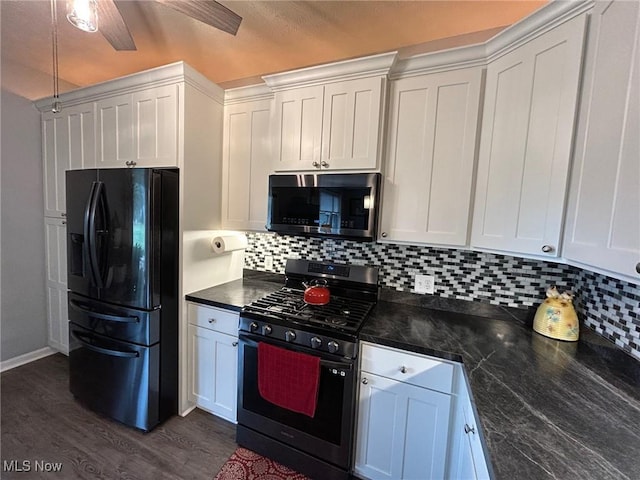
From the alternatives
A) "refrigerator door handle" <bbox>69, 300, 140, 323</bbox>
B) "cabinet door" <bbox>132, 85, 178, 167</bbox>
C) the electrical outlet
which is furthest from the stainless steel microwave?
"refrigerator door handle" <bbox>69, 300, 140, 323</bbox>

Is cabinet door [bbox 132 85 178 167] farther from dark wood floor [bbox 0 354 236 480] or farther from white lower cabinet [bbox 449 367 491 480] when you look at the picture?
white lower cabinet [bbox 449 367 491 480]

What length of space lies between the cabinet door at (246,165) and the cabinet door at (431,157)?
93cm

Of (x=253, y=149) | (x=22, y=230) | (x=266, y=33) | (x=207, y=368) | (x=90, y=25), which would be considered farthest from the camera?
(x=22, y=230)

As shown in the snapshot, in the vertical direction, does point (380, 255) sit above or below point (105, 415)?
above

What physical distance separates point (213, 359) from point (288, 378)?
70 centimetres

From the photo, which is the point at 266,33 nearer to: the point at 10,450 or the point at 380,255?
the point at 380,255

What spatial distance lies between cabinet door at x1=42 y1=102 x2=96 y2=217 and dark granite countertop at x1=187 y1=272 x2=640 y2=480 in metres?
1.77

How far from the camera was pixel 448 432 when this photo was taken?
1.29 m

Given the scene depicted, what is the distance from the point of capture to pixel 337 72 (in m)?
1.66

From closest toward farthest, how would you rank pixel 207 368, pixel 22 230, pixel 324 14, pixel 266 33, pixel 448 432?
pixel 448 432
pixel 324 14
pixel 266 33
pixel 207 368
pixel 22 230

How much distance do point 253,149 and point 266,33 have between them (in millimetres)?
759

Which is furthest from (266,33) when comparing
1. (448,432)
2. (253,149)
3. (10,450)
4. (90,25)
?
(10,450)

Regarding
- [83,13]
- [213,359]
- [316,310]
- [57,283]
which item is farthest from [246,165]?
[57,283]

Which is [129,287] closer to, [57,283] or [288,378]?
[288,378]
